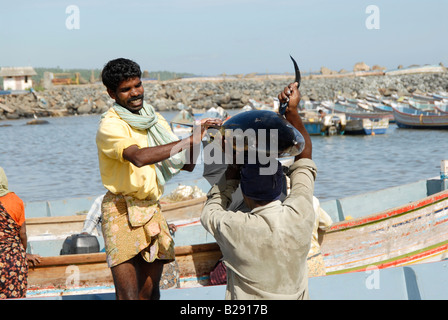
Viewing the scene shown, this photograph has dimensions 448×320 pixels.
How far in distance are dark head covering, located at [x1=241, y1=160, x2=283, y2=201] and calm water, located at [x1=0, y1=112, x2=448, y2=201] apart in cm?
1017

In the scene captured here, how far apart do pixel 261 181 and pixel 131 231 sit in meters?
0.99

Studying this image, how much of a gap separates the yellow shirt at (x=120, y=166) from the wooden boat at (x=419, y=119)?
78.1 feet

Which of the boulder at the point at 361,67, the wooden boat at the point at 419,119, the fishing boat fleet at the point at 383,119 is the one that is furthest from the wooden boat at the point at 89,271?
the boulder at the point at 361,67

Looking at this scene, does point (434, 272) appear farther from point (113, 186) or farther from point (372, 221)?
point (113, 186)

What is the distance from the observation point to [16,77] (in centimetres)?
5416

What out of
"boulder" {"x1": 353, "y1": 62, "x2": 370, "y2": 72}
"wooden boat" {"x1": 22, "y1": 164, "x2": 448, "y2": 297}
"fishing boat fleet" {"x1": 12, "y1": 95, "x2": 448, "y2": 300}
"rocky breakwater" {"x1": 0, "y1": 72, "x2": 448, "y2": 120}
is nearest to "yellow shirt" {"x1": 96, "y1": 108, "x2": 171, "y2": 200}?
"fishing boat fleet" {"x1": 12, "y1": 95, "x2": 448, "y2": 300}

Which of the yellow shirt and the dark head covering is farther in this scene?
the yellow shirt

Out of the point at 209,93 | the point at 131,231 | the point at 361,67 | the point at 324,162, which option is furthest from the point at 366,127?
the point at 361,67

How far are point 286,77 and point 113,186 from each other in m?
60.5

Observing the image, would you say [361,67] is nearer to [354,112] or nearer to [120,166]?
[354,112]

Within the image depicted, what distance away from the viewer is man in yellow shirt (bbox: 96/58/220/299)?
8.63ft

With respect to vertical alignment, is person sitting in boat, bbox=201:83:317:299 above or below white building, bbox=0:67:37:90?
below

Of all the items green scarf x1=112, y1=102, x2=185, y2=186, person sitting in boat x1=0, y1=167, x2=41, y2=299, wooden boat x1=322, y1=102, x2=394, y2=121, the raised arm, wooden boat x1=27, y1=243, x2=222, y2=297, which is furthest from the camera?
wooden boat x1=322, y1=102, x2=394, y2=121

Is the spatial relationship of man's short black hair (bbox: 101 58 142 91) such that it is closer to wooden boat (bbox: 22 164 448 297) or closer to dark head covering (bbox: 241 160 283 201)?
dark head covering (bbox: 241 160 283 201)
